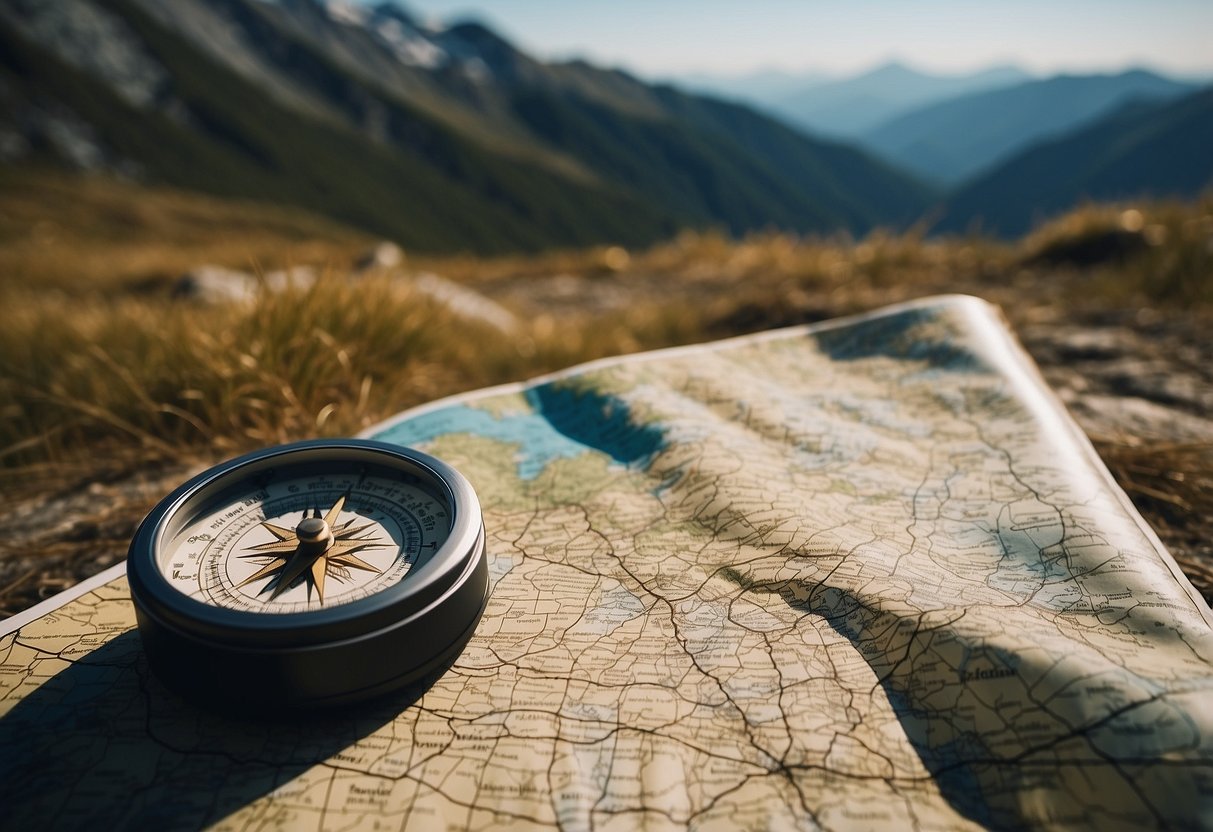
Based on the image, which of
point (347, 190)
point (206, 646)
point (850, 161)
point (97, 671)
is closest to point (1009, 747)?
point (206, 646)

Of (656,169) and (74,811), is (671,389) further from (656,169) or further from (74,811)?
(656,169)

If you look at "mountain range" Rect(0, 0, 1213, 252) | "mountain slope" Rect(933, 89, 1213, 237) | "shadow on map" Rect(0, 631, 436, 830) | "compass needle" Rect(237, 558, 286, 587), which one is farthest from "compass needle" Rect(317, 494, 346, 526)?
"mountain slope" Rect(933, 89, 1213, 237)

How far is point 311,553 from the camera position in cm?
134

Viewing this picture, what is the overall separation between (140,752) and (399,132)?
11254 cm

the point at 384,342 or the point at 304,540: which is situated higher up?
the point at 304,540

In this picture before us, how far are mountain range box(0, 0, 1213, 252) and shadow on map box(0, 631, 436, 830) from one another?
22.0ft

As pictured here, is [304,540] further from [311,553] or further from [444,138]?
[444,138]

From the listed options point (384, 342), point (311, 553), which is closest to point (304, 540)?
point (311, 553)

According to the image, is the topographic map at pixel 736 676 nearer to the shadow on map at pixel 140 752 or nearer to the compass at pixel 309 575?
the shadow on map at pixel 140 752

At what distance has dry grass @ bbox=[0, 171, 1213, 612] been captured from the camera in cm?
240

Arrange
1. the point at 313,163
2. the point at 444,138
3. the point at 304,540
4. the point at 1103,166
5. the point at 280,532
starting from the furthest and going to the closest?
the point at 1103,166
the point at 444,138
the point at 313,163
the point at 280,532
the point at 304,540

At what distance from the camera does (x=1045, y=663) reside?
3.92ft

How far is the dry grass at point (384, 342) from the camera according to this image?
240 centimetres

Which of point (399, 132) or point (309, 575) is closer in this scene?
point (309, 575)
